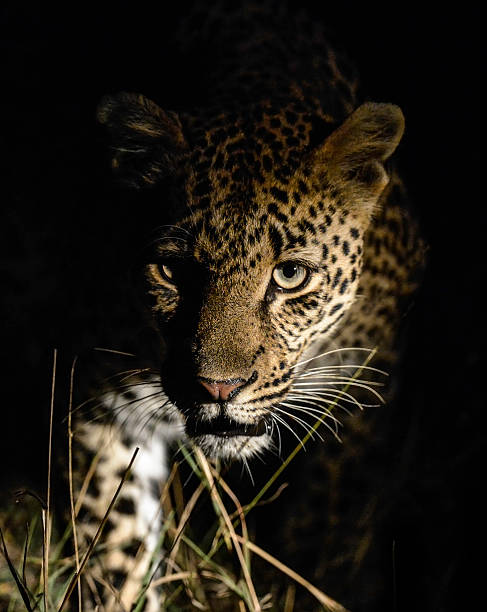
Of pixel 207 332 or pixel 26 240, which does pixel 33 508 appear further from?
pixel 207 332

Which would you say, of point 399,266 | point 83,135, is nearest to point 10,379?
point 83,135

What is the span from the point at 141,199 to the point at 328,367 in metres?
1.09

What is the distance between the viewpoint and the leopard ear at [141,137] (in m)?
3.28

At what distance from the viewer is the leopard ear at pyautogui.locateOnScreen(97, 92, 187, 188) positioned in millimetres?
3275

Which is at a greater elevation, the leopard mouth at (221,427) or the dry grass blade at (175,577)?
the leopard mouth at (221,427)

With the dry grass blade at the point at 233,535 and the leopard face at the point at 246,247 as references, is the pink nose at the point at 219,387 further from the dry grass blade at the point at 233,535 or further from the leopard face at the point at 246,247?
the dry grass blade at the point at 233,535

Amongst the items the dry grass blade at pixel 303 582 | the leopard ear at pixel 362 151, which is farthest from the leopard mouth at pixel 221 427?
the leopard ear at pixel 362 151

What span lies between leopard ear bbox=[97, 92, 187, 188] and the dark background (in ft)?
0.86

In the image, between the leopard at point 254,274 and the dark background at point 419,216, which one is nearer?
the leopard at point 254,274

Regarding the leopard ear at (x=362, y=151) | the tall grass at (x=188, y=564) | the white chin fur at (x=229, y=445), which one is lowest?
the tall grass at (x=188, y=564)

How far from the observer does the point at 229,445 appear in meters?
3.38

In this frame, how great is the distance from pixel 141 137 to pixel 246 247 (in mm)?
716

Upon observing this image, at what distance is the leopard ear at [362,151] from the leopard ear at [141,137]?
1.94 ft

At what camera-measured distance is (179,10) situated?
5.12m
